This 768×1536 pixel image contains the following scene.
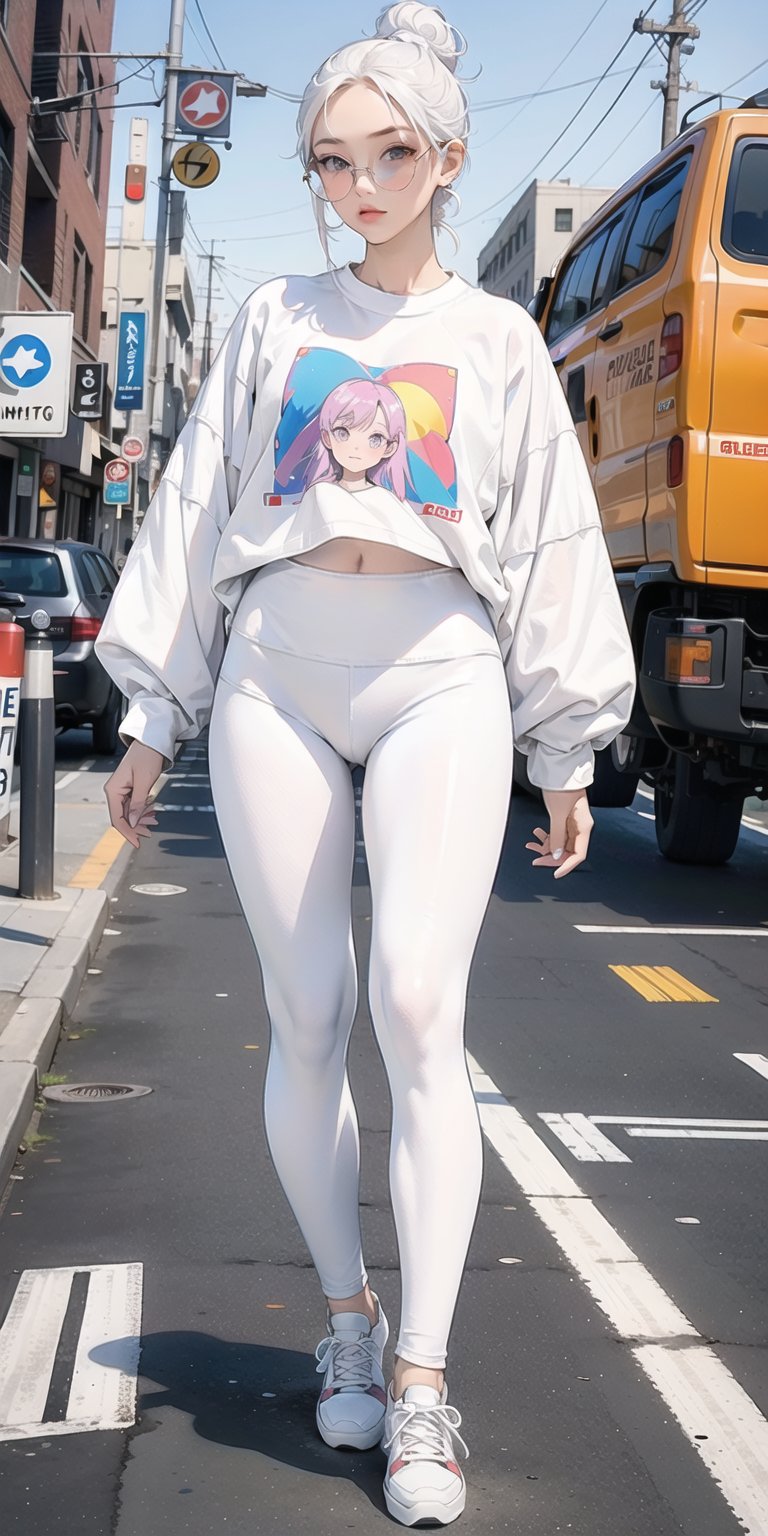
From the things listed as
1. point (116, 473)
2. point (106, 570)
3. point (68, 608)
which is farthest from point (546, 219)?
point (68, 608)

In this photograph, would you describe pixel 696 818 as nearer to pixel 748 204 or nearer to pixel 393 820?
pixel 748 204

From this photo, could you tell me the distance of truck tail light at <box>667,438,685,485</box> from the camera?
7.36m

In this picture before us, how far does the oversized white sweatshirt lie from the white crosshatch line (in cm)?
219

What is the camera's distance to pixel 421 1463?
250cm

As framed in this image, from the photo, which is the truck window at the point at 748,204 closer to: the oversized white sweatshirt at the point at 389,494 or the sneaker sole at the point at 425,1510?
the oversized white sweatshirt at the point at 389,494

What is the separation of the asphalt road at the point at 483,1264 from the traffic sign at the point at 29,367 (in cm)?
454

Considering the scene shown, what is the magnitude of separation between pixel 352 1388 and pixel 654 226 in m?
6.65

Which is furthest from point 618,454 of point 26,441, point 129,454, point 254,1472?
point 129,454

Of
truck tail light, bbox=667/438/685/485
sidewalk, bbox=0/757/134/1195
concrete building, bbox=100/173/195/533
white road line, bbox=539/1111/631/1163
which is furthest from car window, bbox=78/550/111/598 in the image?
concrete building, bbox=100/173/195/533

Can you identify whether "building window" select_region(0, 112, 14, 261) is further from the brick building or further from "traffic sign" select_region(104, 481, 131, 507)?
"traffic sign" select_region(104, 481, 131, 507)

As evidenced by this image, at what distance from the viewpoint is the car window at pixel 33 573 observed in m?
13.8

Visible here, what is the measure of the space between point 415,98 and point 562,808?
1.06 m

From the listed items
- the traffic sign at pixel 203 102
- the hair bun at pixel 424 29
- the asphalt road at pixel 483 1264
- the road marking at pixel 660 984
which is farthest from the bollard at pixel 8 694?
the traffic sign at pixel 203 102

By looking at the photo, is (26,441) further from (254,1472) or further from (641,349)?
(254,1472)
